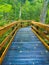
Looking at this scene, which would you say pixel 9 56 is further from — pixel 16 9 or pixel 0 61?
pixel 16 9

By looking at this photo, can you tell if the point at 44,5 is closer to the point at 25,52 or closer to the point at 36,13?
the point at 25,52

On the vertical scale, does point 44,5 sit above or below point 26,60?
above

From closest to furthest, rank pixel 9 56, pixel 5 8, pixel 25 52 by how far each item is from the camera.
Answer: pixel 9 56 < pixel 25 52 < pixel 5 8

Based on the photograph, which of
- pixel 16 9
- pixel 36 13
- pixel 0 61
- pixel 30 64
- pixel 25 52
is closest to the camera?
pixel 0 61

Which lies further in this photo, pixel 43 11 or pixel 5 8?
pixel 5 8

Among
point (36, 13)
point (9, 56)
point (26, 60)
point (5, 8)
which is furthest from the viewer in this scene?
point (36, 13)

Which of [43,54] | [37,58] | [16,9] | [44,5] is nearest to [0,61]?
[37,58]

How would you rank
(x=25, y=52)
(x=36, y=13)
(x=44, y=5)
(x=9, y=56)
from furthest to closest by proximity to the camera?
(x=36, y=13) < (x=44, y=5) < (x=25, y=52) < (x=9, y=56)

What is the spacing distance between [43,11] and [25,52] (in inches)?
467

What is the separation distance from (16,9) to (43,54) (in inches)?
1524

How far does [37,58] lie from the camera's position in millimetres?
6676

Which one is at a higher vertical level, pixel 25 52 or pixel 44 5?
pixel 44 5

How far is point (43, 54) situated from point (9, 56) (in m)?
1.21

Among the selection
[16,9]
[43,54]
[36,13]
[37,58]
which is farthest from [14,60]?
[16,9]
